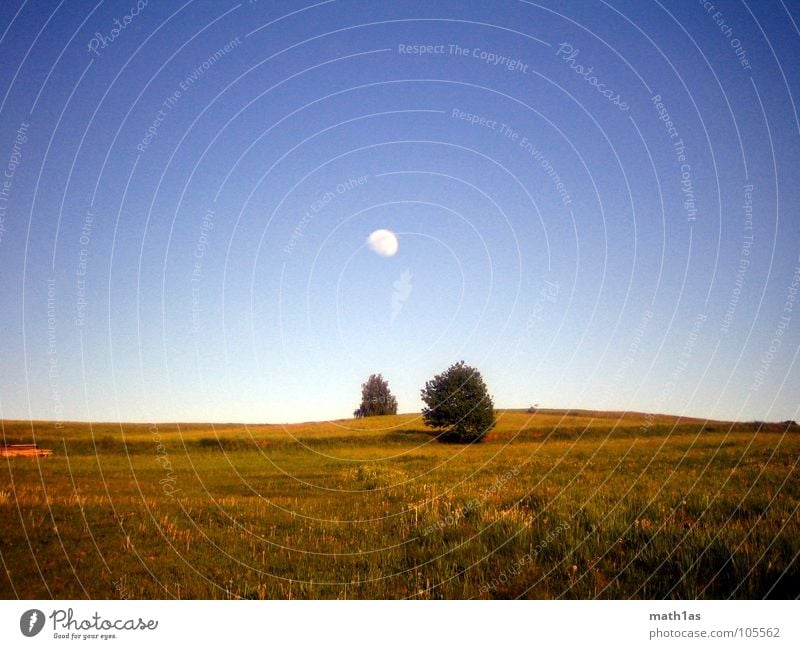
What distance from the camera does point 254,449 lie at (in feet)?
95.7

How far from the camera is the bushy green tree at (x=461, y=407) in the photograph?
1634 inches

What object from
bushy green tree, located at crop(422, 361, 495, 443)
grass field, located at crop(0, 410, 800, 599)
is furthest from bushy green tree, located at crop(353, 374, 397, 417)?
grass field, located at crop(0, 410, 800, 599)

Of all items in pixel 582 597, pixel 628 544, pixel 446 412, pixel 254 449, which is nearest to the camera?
pixel 582 597

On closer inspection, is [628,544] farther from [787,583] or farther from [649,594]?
[787,583]

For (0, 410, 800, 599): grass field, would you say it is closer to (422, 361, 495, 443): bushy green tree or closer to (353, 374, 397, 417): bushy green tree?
→ (422, 361, 495, 443): bushy green tree

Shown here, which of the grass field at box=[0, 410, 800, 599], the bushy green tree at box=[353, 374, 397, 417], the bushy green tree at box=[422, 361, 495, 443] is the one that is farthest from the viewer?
the bushy green tree at box=[353, 374, 397, 417]

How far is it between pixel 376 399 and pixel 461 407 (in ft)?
99.9

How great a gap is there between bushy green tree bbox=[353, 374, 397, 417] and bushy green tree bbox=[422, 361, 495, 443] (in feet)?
91.3

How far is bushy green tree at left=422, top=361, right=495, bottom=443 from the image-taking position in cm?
4150

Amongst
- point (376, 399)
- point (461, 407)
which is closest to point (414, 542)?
point (461, 407)

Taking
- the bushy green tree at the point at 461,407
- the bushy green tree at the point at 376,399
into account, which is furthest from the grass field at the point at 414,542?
the bushy green tree at the point at 376,399

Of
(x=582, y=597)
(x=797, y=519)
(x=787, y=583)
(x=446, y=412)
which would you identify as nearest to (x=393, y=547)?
(x=582, y=597)

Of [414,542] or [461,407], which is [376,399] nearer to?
[461,407]
